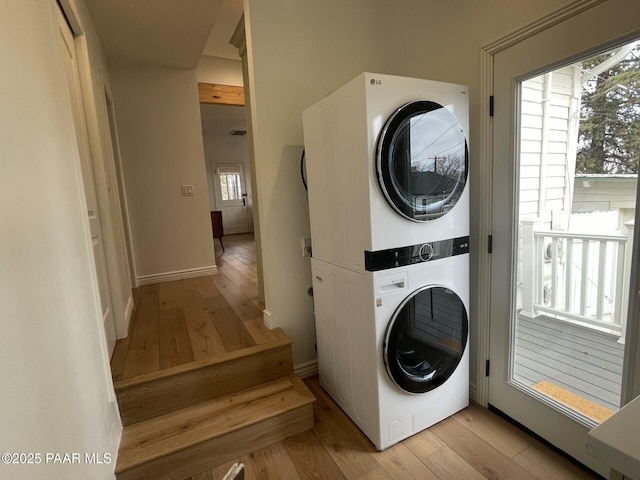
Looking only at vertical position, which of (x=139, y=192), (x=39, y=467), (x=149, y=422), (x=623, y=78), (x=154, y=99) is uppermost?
(x=154, y=99)

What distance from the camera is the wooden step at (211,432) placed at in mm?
1430

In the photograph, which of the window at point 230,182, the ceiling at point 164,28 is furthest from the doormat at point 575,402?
the window at point 230,182

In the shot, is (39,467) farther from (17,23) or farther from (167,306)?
(167,306)

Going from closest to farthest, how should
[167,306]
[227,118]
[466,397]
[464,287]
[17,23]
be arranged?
[17,23] → [464,287] → [466,397] → [167,306] → [227,118]

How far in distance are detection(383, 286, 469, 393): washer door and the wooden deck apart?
13.2 inches

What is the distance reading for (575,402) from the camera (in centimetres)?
149

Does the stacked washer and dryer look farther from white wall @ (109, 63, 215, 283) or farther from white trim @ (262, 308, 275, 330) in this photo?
white wall @ (109, 63, 215, 283)

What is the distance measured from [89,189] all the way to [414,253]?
76.7 inches

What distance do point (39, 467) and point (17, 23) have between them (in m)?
1.20

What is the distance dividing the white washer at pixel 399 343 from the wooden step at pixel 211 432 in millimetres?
336

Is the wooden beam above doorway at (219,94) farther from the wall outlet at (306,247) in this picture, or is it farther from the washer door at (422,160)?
the washer door at (422,160)

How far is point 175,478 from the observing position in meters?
1.47

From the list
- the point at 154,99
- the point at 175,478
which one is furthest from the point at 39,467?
the point at 154,99

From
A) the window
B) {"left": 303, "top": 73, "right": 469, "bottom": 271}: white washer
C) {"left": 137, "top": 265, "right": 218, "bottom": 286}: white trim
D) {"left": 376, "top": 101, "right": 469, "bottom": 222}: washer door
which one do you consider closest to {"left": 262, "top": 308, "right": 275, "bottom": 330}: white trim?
{"left": 303, "top": 73, "right": 469, "bottom": 271}: white washer
